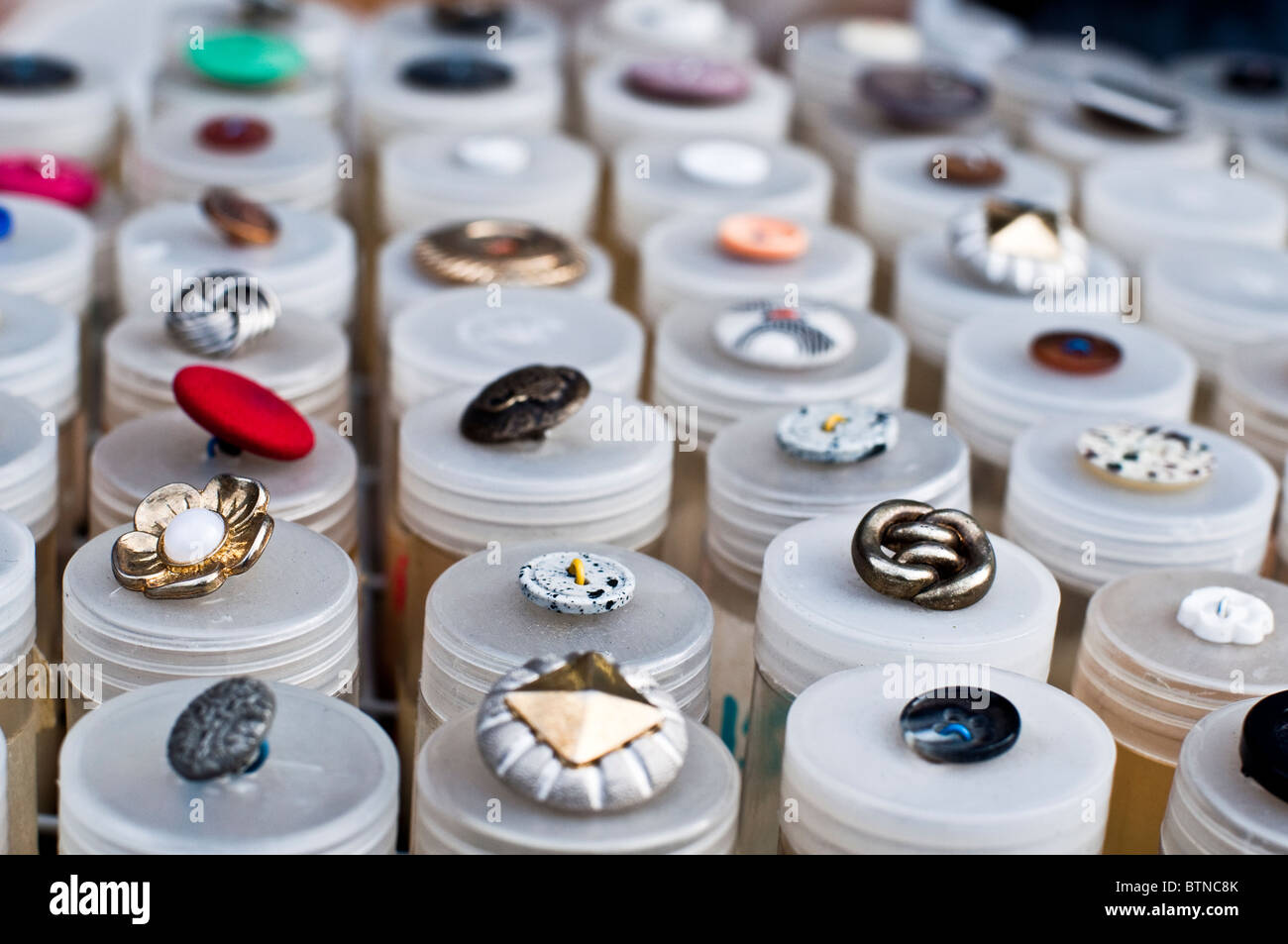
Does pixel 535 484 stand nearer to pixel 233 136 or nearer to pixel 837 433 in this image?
pixel 837 433

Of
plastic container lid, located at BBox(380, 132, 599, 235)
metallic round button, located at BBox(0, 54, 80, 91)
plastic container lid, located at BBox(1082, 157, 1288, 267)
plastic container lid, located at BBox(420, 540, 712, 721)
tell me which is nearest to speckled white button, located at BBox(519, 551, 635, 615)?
plastic container lid, located at BBox(420, 540, 712, 721)

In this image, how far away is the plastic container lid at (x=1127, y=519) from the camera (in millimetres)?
545

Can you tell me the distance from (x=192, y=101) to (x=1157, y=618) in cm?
63

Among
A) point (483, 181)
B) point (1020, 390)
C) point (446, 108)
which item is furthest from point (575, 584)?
point (446, 108)

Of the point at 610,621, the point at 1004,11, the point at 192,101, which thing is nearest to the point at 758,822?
the point at 610,621

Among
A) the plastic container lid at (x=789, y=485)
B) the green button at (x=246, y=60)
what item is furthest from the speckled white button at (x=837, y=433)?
the green button at (x=246, y=60)

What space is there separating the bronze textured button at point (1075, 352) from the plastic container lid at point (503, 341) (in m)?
0.17

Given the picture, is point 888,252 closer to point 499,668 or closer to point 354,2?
point 499,668

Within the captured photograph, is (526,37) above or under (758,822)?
above

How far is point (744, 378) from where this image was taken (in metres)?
0.62

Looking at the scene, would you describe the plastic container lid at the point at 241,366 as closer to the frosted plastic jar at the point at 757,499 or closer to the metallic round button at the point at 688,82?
the frosted plastic jar at the point at 757,499

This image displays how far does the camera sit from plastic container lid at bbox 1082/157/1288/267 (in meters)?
0.79

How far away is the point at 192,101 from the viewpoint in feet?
2.92

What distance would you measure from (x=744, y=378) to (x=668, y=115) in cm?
32
